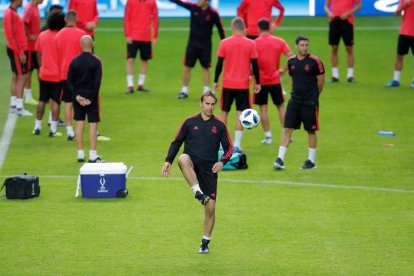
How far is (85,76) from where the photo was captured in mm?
19875

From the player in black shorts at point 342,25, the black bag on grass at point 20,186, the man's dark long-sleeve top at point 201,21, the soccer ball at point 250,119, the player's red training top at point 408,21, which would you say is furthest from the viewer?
the player in black shorts at point 342,25

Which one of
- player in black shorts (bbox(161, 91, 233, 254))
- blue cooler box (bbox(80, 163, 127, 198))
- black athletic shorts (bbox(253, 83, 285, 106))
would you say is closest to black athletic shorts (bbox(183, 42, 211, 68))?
black athletic shorts (bbox(253, 83, 285, 106))

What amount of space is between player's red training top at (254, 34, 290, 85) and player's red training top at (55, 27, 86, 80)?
355 centimetres

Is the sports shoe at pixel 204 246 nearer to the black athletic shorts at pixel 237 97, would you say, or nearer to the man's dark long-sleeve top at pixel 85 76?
the man's dark long-sleeve top at pixel 85 76

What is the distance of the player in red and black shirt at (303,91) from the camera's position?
19.6 meters

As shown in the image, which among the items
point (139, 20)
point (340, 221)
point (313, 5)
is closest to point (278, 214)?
point (340, 221)

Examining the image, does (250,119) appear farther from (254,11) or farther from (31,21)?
(254,11)

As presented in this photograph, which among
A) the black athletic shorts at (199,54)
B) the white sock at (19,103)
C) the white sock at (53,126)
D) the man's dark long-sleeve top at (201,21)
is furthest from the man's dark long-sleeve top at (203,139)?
the black athletic shorts at (199,54)

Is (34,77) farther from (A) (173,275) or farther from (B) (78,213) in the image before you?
(A) (173,275)

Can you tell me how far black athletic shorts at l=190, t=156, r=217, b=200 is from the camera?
14.5 metres

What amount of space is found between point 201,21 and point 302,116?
287 inches

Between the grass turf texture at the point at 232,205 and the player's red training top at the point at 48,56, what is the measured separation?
1.41 metres

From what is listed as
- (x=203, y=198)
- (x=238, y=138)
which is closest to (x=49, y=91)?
(x=238, y=138)

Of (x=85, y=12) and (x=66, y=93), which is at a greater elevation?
(x=85, y=12)
